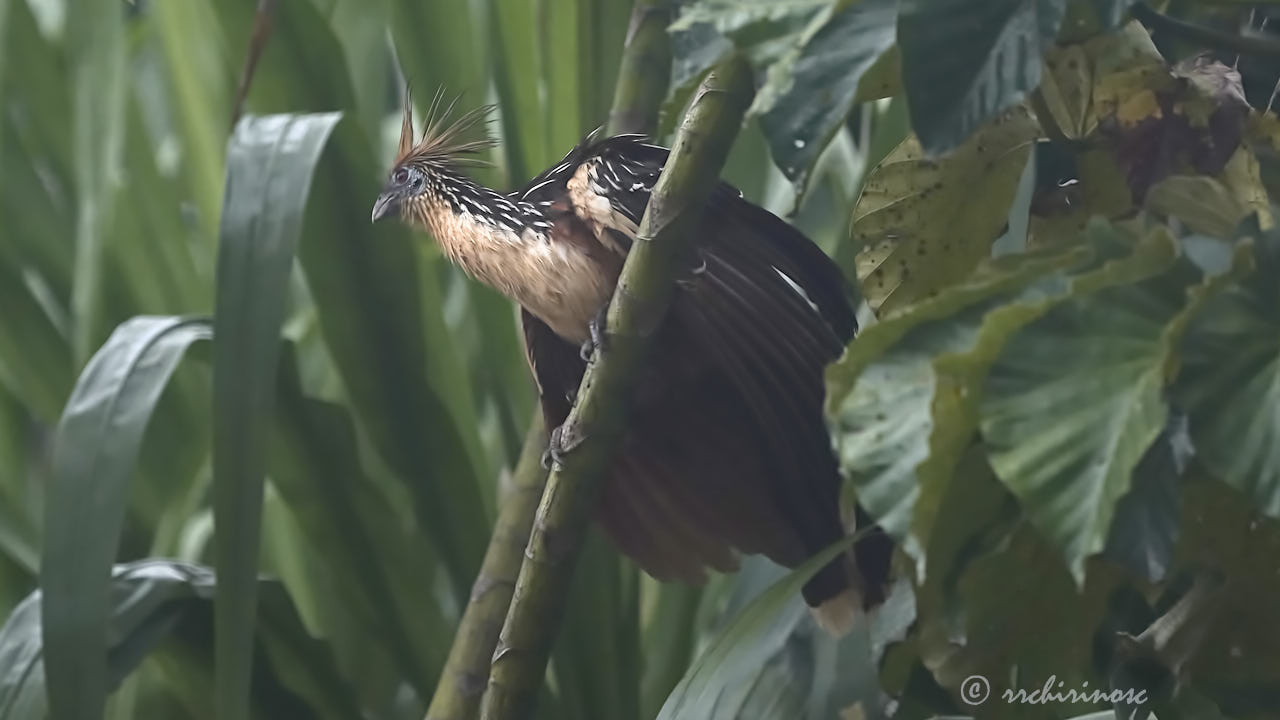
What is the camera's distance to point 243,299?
75 centimetres

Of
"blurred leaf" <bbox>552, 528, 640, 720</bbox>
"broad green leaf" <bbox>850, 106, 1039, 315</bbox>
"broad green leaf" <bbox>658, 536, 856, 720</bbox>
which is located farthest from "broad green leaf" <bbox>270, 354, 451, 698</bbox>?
"broad green leaf" <bbox>850, 106, 1039, 315</bbox>

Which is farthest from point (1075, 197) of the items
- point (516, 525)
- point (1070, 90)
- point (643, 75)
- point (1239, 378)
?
point (516, 525)

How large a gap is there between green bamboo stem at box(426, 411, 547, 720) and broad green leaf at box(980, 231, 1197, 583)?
44 cm

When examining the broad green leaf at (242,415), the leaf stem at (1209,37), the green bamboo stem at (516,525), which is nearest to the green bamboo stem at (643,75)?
the green bamboo stem at (516,525)

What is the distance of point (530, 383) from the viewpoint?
942 millimetres

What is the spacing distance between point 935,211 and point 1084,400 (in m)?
0.17

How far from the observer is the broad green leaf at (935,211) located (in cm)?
52

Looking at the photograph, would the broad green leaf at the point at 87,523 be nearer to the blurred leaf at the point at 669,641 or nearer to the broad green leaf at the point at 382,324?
the broad green leaf at the point at 382,324

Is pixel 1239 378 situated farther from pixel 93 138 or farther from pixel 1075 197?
pixel 93 138

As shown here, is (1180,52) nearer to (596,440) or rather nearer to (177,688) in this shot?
(596,440)

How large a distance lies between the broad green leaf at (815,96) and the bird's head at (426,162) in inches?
12.0

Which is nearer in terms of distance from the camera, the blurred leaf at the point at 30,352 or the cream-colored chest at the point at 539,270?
the cream-colored chest at the point at 539,270

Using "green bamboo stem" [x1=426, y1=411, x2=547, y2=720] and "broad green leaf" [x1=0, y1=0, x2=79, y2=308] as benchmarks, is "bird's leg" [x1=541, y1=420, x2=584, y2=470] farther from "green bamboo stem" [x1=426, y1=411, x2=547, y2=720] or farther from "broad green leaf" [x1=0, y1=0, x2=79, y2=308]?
"broad green leaf" [x1=0, y1=0, x2=79, y2=308]

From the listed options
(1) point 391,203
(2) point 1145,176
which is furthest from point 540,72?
(2) point 1145,176
